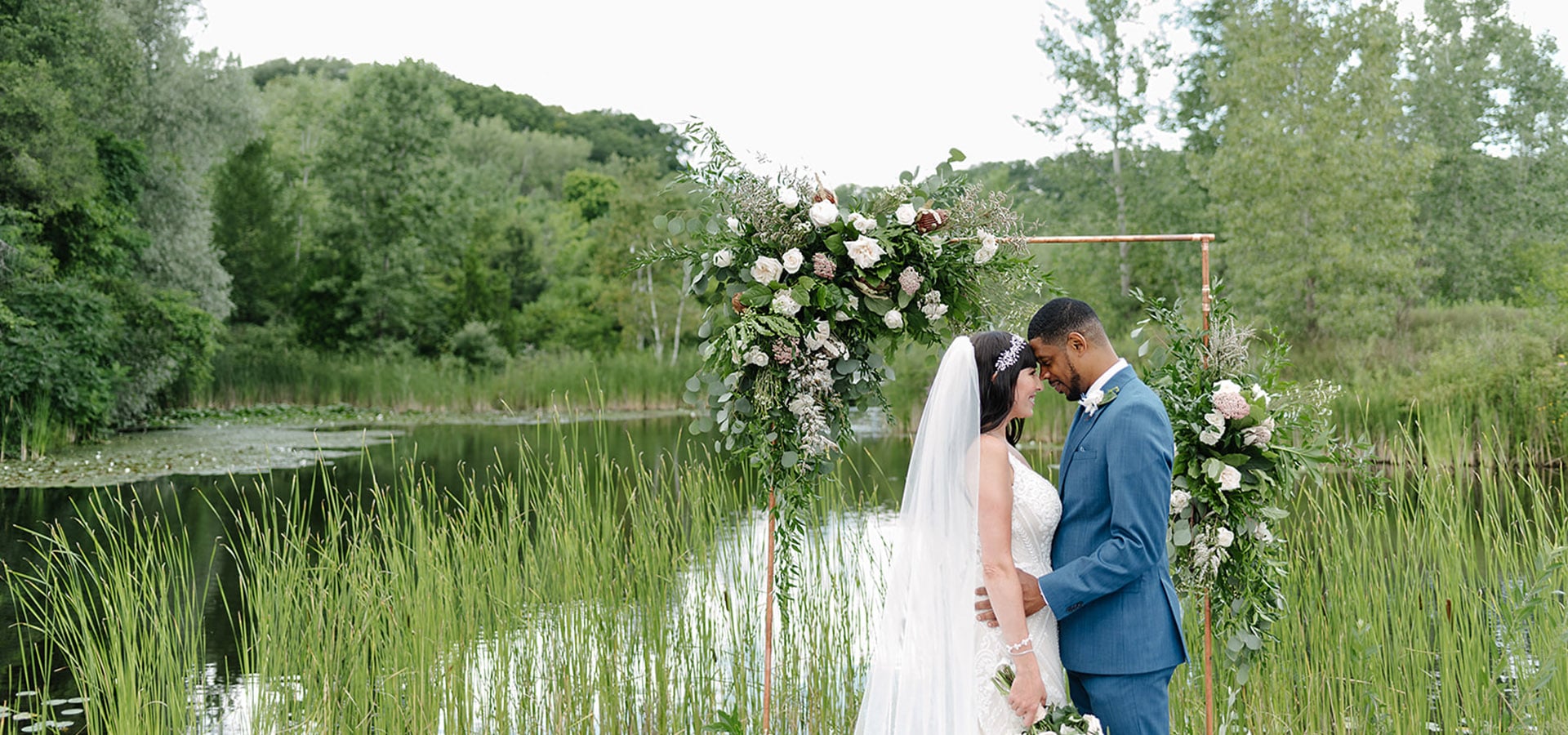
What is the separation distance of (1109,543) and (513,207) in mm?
37083

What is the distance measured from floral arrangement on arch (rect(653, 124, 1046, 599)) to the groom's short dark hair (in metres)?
0.61

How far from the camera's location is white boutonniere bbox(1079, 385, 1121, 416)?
2711 millimetres

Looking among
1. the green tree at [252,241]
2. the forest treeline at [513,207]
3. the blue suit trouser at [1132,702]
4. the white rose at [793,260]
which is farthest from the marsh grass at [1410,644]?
the green tree at [252,241]

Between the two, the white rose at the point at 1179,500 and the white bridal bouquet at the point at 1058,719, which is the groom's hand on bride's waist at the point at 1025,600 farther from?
the white rose at the point at 1179,500

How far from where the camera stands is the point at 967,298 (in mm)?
3518

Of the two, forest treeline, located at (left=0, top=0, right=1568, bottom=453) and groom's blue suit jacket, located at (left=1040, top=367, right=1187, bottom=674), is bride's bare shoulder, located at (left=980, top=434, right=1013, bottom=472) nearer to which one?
groom's blue suit jacket, located at (left=1040, top=367, right=1187, bottom=674)

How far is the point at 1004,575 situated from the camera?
2699 mm

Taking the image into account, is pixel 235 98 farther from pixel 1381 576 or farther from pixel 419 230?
pixel 1381 576

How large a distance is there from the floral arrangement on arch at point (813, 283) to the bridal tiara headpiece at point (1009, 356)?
0.62 m

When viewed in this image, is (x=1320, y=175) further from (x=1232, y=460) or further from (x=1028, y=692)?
(x=1028, y=692)

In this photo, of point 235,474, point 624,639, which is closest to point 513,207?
point 235,474

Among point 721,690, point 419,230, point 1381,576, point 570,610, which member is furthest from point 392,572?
point 419,230

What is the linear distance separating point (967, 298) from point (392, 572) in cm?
257

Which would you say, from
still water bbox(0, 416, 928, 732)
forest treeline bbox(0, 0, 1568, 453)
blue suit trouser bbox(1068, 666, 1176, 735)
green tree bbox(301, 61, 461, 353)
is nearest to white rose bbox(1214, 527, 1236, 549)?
blue suit trouser bbox(1068, 666, 1176, 735)
